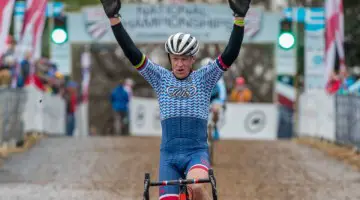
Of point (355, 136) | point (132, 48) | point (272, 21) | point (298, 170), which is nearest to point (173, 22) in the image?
point (272, 21)

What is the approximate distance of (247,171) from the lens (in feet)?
56.9

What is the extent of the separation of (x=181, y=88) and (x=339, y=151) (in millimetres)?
12910

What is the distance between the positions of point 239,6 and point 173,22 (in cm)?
2287

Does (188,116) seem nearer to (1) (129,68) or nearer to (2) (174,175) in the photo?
(2) (174,175)

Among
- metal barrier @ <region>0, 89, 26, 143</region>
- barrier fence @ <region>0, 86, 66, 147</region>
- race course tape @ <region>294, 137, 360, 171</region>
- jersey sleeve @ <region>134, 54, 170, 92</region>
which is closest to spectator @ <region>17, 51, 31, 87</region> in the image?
barrier fence @ <region>0, 86, 66, 147</region>

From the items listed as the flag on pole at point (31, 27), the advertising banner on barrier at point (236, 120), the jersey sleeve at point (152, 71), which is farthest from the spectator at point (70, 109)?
the jersey sleeve at point (152, 71)

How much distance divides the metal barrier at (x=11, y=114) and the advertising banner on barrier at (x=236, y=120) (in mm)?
9628

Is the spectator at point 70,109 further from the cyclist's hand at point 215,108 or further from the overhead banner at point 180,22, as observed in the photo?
the cyclist's hand at point 215,108

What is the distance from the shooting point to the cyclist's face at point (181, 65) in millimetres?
8461

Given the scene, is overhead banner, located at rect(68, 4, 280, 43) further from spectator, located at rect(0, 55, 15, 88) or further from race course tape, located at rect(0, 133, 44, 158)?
spectator, located at rect(0, 55, 15, 88)

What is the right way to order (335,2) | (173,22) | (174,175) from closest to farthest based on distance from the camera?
(174,175) → (335,2) → (173,22)

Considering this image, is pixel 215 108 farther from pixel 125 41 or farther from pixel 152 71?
pixel 125 41

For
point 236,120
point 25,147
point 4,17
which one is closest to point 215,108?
point 4,17

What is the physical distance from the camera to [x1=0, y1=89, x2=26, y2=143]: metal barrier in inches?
778
